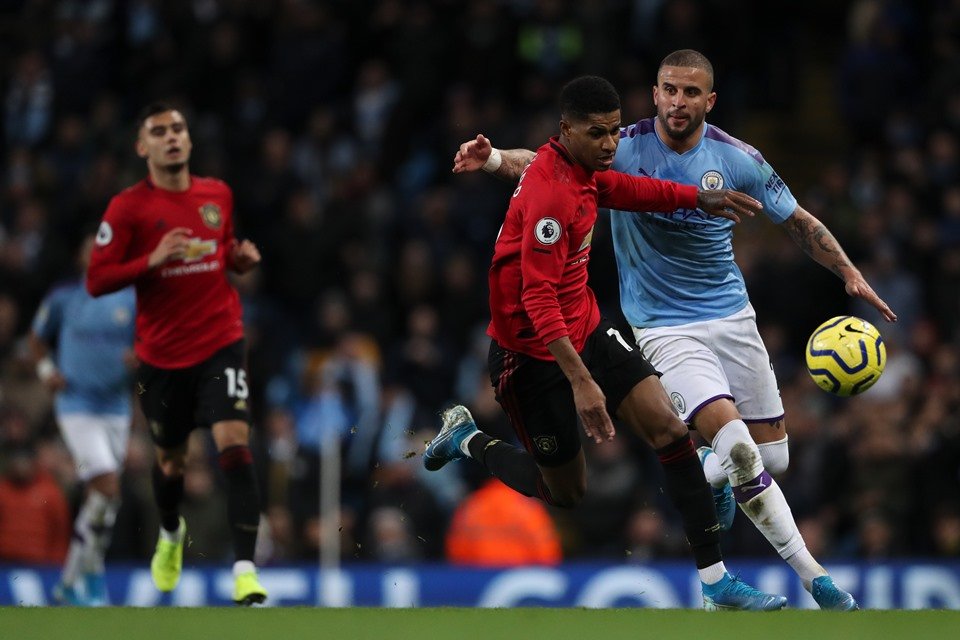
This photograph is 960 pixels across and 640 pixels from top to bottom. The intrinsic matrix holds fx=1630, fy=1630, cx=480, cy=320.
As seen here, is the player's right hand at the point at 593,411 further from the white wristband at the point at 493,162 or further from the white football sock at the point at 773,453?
the white football sock at the point at 773,453

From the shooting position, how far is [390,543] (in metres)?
13.1

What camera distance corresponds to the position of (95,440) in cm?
1156

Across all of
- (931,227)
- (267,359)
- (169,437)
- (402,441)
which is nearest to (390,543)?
(402,441)

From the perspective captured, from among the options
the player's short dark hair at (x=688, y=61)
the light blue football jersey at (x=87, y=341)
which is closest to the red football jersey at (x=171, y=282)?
the light blue football jersey at (x=87, y=341)

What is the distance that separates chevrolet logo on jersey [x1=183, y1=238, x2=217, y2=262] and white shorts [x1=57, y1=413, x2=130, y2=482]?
2.81 m

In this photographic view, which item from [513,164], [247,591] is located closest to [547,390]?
[513,164]

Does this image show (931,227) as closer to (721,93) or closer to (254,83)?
(721,93)

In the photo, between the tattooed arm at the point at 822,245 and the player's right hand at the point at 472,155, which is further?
the tattooed arm at the point at 822,245

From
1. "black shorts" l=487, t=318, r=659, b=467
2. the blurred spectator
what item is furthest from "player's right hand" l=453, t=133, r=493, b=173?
the blurred spectator

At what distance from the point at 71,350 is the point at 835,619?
6.85 m

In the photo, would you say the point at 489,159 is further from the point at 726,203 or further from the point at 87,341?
the point at 87,341

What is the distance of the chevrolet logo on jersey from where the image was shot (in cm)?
910

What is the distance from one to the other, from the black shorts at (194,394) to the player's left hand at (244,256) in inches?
17.5

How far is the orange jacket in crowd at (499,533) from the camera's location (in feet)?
42.2
